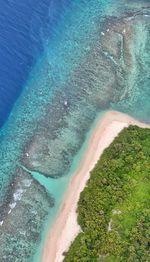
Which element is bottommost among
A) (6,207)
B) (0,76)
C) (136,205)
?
(136,205)

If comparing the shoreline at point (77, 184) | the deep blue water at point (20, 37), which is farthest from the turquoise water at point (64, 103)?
the deep blue water at point (20, 37)

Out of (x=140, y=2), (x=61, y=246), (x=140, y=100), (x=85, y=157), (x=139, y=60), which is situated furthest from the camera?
(x=140, y=2)

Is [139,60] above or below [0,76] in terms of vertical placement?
below

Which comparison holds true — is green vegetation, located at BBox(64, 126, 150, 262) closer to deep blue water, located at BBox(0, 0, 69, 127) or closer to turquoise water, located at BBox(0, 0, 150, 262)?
turquoise water, located at BBox(0, 0, 150, 262)

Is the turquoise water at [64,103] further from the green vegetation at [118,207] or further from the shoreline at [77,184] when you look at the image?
the green vegetation at [118,207]

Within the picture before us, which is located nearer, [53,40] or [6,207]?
[6,207]

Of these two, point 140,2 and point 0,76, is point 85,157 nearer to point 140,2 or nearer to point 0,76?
point 0,76

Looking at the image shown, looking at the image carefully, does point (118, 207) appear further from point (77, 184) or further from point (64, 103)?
point (64, 103)

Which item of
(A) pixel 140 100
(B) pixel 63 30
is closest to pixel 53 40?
(B) pixel 63 30
